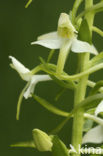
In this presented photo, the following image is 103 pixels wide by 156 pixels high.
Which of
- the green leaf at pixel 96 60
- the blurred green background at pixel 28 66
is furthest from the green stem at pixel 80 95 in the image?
the blurred green background at pixel 28 66

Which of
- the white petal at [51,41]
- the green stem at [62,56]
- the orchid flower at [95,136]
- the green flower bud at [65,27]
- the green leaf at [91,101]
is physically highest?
the green flower bud at [65,27]

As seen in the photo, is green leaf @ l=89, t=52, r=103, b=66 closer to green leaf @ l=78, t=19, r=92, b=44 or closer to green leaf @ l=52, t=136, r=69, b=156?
green leaf @ l=78, t=19, r=92, b=44

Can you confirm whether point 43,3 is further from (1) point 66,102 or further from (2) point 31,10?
(1) point 66,102

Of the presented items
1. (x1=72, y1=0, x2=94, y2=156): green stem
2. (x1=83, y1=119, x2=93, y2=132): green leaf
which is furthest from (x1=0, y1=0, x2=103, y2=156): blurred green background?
(x1=72, y1=0, x2=94, y2=156): green stem

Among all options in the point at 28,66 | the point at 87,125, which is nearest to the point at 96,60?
the point at 87,125

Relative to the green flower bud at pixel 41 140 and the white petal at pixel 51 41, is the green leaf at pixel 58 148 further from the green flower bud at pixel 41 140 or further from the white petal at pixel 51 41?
the white petal at pixel 51 41

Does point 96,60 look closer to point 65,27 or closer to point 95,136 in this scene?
point 65,27
